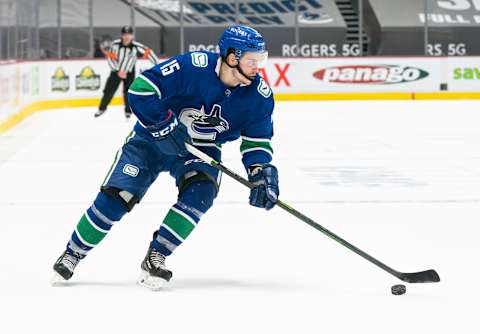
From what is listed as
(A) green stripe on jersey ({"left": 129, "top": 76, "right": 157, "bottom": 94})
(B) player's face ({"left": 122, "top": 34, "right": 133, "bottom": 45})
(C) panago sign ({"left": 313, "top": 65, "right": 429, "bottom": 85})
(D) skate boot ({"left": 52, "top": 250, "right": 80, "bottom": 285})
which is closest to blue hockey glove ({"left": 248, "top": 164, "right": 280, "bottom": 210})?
(A) green stripe on jersey ({"left": 129, "top": 76, "right": 157, "bottom": 94})

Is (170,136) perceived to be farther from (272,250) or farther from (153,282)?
(272,250)

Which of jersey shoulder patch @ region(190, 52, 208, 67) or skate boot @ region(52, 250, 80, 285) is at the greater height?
jersey shoulder patch @ region(190, 52, 208, 67)

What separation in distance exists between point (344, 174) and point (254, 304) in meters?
4.39

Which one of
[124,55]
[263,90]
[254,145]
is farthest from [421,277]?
[124,55]

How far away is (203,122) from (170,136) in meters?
0.16

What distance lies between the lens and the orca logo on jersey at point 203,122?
3926 millimetres

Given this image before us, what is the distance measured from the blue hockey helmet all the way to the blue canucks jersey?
0.09 meters

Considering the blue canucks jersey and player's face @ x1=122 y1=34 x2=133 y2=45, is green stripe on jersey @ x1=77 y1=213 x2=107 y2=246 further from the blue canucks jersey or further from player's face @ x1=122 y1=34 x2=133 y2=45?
player's face @ x1=122 y1=34 x2=133 y2=45

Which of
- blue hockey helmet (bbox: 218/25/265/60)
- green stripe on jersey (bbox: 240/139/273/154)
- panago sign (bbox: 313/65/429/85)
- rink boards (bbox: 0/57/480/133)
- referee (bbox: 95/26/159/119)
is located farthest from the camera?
panago sign (bbox: 313/65/429/85)

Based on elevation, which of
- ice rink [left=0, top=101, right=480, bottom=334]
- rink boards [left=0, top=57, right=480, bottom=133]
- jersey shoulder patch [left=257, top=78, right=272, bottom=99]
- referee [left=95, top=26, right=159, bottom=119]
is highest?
jersey shoulder patch [left=257, top=78, right=272, bottom=99]

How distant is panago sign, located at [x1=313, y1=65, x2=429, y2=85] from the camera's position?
696 inches

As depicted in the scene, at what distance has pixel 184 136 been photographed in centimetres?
394

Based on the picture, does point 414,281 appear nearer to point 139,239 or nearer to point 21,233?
point 139,239

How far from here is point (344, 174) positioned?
793 cm
